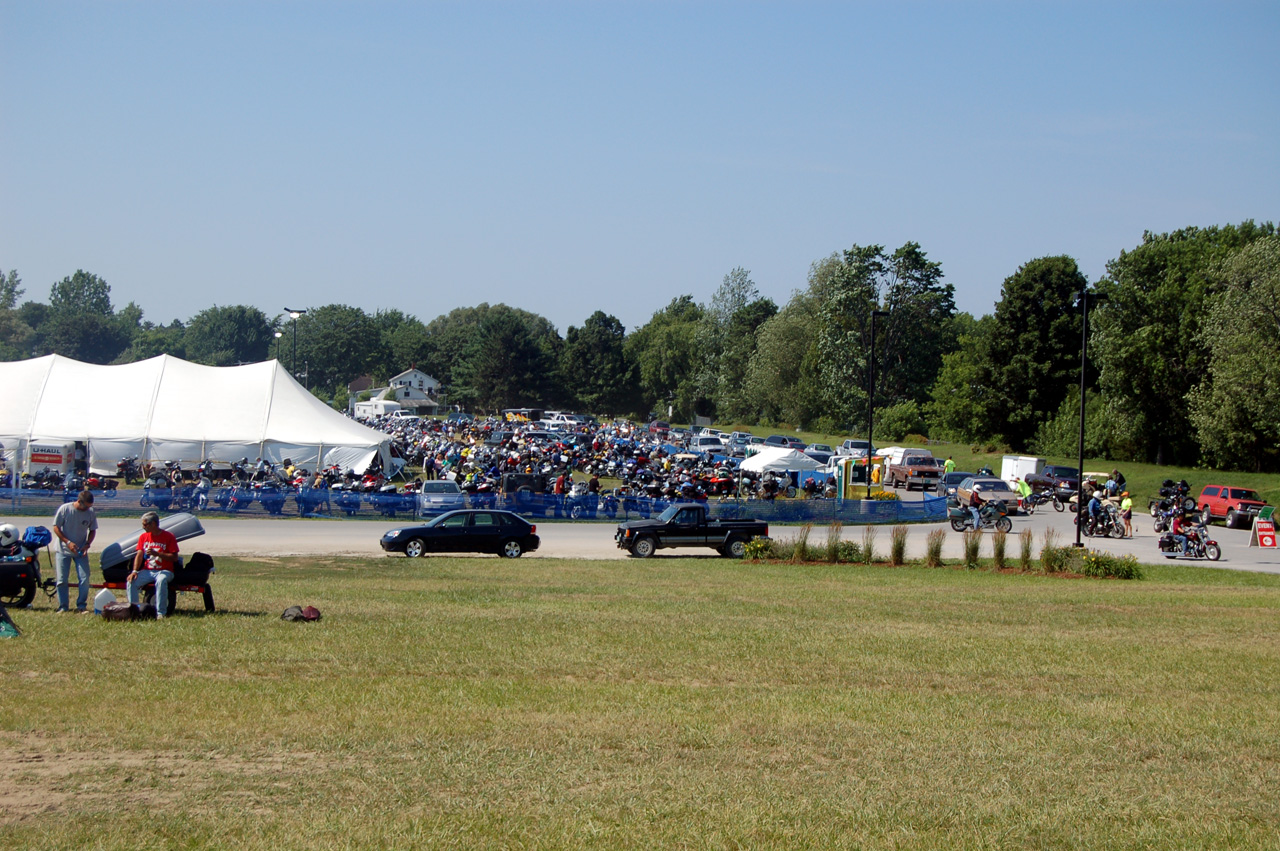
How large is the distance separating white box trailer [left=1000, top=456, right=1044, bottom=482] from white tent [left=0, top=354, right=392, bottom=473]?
103ft

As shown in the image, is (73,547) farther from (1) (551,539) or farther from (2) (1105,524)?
(2) (1105,524)

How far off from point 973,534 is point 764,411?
251 ft

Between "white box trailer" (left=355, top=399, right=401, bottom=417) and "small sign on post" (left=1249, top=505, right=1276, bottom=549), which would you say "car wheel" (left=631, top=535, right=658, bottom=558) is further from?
"white box trailer" (left=355, top=399, right=401, bottom=417)

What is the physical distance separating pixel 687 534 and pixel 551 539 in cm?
557

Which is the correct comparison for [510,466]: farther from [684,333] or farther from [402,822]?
[684,333]

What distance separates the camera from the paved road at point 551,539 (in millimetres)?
26453

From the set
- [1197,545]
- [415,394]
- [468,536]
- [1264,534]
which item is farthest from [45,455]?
[415,394]

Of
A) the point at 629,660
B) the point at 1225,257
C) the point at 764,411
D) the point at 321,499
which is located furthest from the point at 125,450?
the point at 764,411

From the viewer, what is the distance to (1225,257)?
60.0m

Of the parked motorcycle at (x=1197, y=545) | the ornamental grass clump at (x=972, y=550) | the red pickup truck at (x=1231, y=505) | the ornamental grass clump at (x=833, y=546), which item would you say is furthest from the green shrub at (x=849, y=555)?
the red pickup truck at (x=1231, y=505)

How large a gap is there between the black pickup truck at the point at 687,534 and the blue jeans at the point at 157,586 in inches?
619

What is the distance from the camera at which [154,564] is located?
12328 millimetres

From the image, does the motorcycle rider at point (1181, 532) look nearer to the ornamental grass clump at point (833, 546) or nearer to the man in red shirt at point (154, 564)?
the ornamental grass clump at point (833, 546)

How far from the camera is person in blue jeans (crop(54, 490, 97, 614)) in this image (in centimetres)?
1252
